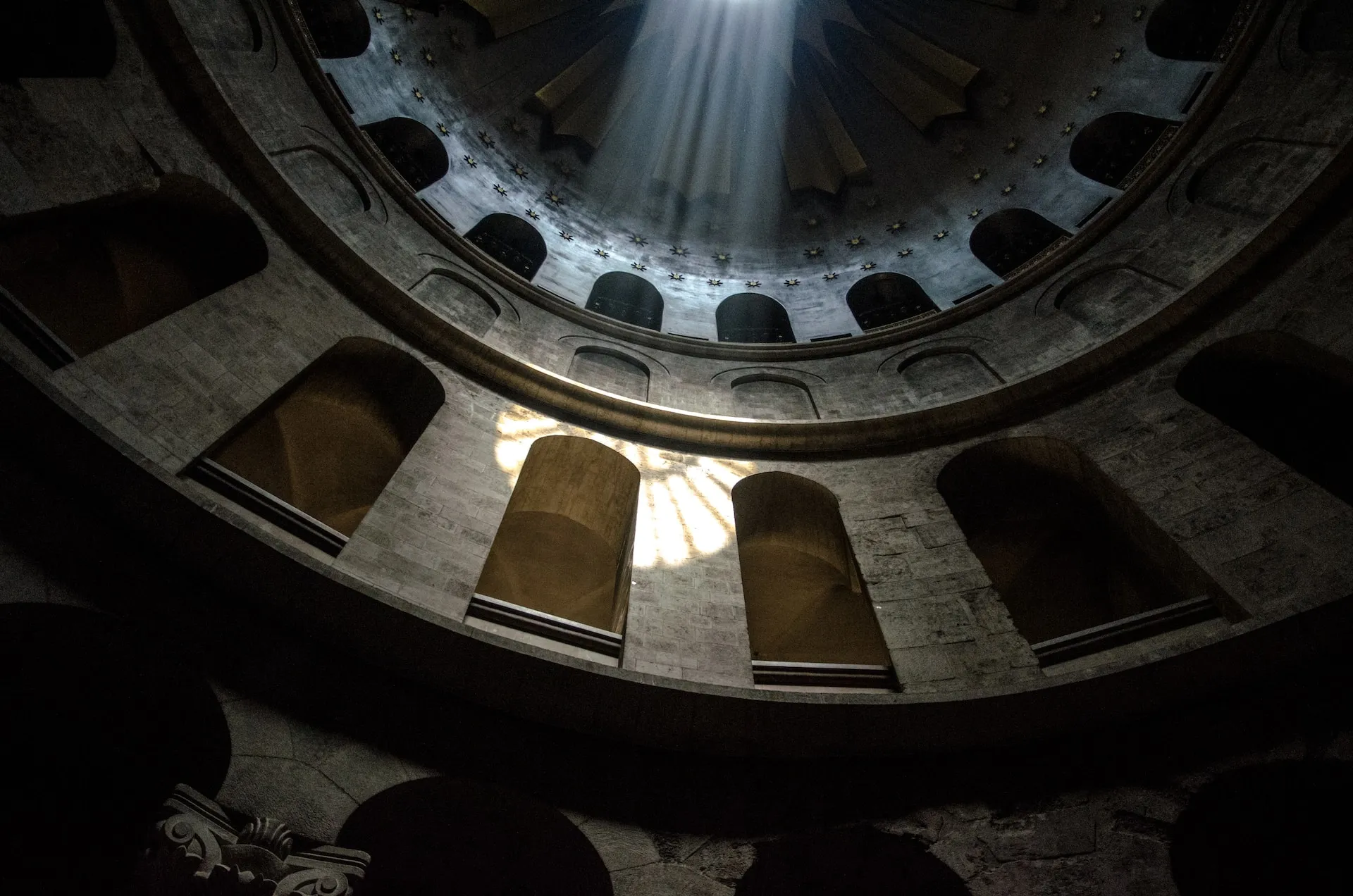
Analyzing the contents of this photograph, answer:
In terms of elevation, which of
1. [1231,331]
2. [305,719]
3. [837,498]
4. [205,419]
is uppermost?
[1231,331]

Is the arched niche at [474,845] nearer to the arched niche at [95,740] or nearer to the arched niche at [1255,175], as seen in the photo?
the arched niche at [95,740]

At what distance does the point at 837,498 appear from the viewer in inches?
379

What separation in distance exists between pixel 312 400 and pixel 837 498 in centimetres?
716

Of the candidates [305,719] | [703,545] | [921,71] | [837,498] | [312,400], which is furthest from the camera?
[921,71]

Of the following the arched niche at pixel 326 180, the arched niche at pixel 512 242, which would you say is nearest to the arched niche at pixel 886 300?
the arched niche at pixel 512 242

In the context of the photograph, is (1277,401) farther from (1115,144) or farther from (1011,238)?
(1115,144)

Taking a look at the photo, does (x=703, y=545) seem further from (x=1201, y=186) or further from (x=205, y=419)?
(x=1201, y=186)

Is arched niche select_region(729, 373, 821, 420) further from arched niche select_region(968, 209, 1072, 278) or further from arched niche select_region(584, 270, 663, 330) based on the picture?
arched niche select_region(968, 209, 1072, 278)

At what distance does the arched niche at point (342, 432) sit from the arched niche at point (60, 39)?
4.08 m

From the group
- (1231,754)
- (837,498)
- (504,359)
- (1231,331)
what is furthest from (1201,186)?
(504,359)

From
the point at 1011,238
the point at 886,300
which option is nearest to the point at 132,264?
the point at 886,300

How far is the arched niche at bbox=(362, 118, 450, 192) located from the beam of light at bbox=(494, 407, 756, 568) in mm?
6802

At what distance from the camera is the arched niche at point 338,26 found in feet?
46.4

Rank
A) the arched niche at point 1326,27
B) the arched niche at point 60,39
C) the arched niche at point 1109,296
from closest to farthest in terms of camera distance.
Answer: the arched niche at point 60,39 < the arched niche at point 1326,27 < the arched niche at point 1109,296
